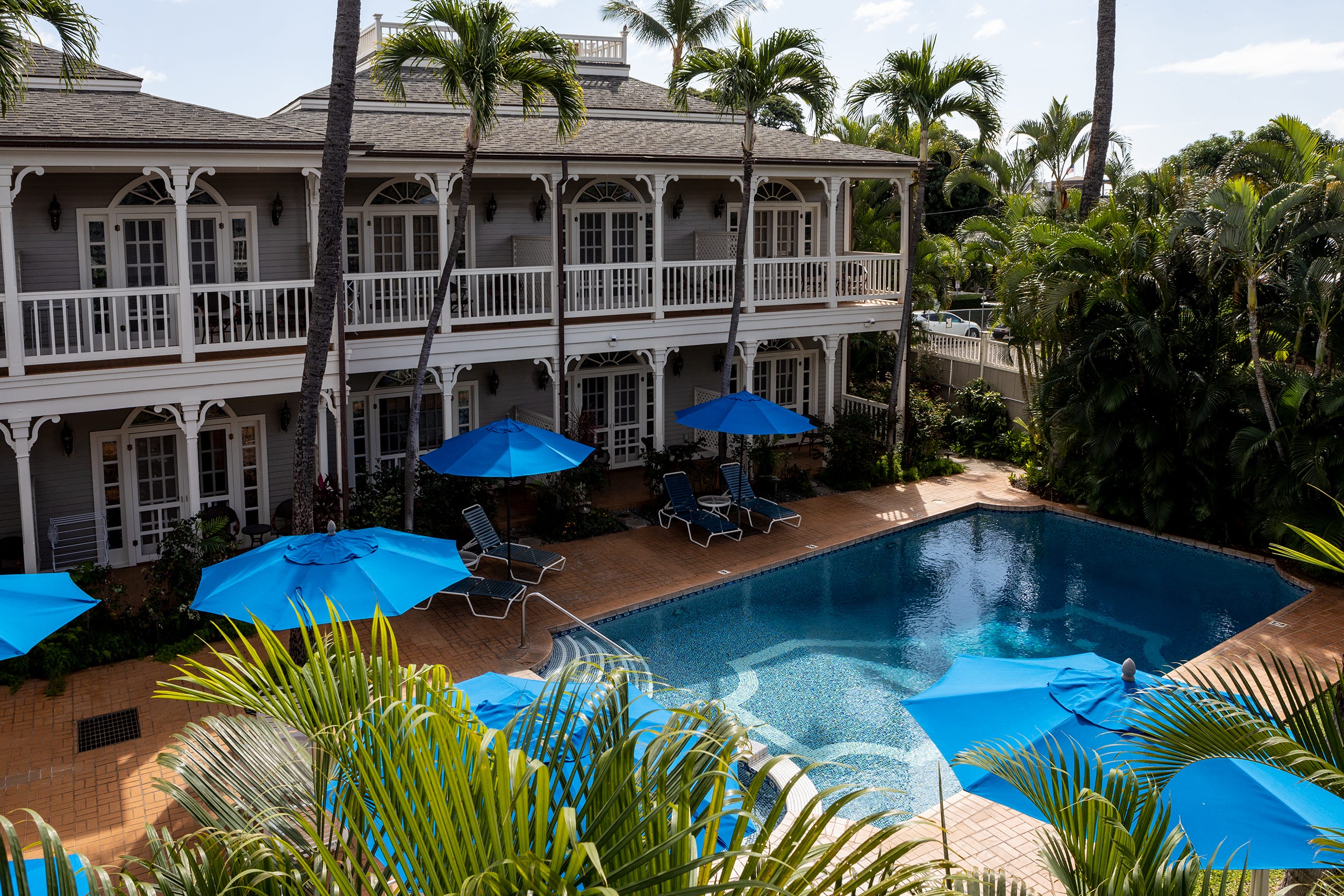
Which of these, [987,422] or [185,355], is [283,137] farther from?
[987,422]

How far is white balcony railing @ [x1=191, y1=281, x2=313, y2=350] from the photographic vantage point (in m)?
14.8

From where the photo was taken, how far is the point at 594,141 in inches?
766

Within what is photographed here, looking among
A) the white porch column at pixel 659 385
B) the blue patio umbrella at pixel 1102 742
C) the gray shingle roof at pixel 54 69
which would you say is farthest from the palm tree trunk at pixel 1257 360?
the gray shingle roof at pixel 54 69

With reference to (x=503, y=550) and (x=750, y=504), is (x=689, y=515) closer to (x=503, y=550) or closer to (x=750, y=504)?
(x=750, y=504)

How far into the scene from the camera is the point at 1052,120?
33.1 metres

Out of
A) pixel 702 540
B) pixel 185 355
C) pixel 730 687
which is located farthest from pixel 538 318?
pixel 730 687

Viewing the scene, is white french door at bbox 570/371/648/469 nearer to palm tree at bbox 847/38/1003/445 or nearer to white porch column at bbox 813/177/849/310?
white porch column at bbox 813/177/849/310

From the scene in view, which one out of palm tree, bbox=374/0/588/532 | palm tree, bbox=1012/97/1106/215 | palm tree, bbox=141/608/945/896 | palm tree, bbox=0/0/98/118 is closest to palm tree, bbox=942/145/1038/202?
palm tree, bbox=1012/97/1106/215

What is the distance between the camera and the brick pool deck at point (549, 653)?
941cm

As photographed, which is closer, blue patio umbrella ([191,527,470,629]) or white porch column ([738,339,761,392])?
blue patio umbrella ([191,527,470,629])

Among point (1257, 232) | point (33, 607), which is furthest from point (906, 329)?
point (33, 607)

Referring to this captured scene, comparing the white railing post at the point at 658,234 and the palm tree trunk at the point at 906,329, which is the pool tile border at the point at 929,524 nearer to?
the palm tree trunk at the point at 906,329

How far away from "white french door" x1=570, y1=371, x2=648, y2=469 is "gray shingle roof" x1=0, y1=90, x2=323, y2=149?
7.74 m

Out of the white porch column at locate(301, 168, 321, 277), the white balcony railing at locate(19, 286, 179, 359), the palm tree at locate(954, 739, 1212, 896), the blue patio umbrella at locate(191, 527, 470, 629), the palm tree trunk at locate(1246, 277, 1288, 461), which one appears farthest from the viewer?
the palm tree trunk at locate(1246, 277, 1288, 461)
